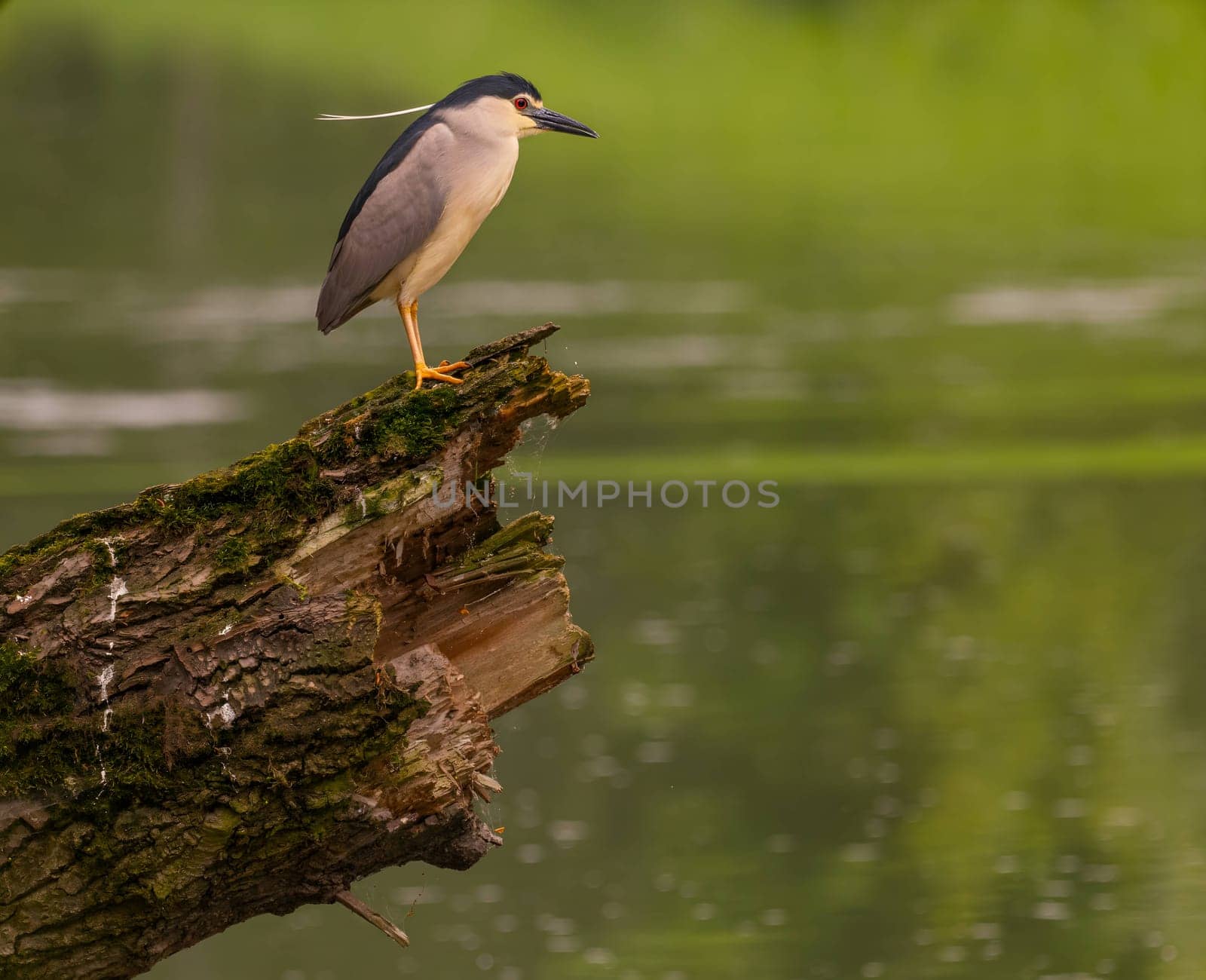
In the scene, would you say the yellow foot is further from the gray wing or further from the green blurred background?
the gray wing

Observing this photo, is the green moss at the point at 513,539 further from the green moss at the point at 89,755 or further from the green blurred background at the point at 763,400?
the green moss at the point at 89,755

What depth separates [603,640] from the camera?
13.6 metres

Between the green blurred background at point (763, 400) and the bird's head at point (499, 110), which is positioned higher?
the bird's head at point (499, 110)

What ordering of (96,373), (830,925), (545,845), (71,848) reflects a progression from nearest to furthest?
(71,848) → (830,925) → (545,845) → (96,373)

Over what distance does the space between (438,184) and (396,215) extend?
0.18 m

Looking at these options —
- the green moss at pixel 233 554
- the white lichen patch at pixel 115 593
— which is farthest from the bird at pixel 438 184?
the white lichen patch at pixel 115 593

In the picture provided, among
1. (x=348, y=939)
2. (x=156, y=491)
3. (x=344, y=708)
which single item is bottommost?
(x=348, y=939)

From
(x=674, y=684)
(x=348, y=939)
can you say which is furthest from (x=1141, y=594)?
(x=348, y=939)

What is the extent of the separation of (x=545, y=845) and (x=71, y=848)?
5727mm

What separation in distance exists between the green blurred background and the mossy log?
609 mm

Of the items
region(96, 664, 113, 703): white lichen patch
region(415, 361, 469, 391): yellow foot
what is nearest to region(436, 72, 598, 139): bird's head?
region(415, 361, 469, 391): yellow foot

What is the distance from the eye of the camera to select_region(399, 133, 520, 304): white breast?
6477mm

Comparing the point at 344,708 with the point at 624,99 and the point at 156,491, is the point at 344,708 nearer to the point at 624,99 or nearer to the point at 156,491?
the point at 156,491

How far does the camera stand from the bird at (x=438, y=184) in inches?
255
